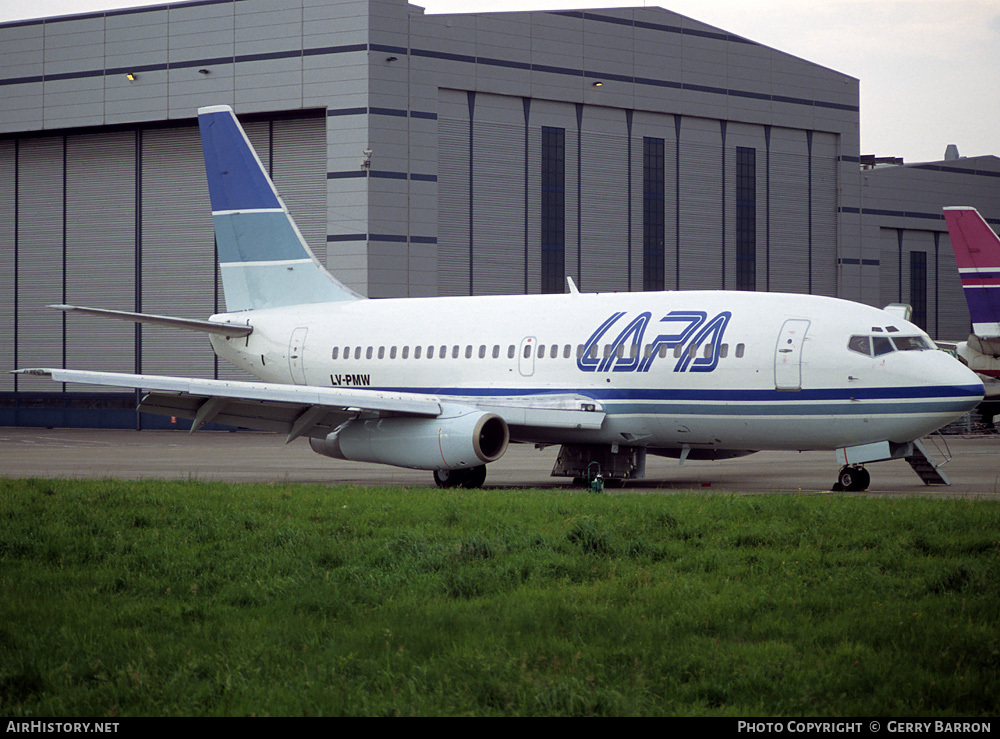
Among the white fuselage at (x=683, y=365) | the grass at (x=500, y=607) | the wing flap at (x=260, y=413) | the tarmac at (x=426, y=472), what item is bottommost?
the tarmac at (x=426, y=472)

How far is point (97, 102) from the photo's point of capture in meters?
52.3

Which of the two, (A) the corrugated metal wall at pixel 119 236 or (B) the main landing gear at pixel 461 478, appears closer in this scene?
(B) the main landing gear at pixel 461 478

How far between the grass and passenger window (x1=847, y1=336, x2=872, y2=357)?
181 inches

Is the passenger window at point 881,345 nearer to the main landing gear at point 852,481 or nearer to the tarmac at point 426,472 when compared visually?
the main landing gear at point 852,481

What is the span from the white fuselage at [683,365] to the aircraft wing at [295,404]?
49 cm

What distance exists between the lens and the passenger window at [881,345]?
1911 cm

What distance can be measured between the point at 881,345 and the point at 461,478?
806 cm

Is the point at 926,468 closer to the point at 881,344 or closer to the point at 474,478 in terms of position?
the point at 881,344

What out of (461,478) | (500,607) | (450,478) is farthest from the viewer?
(461,478)

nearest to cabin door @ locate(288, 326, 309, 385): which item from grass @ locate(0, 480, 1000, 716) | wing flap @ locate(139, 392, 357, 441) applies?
wing flap @ locate(139, 392, 357, 441)

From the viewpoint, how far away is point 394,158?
48.5m

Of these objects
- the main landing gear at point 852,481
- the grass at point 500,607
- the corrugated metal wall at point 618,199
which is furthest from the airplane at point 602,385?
the corrugated metal wall at point 618,199

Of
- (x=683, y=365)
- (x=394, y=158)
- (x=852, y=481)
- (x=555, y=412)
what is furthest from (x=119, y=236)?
(x=852, y=481)
